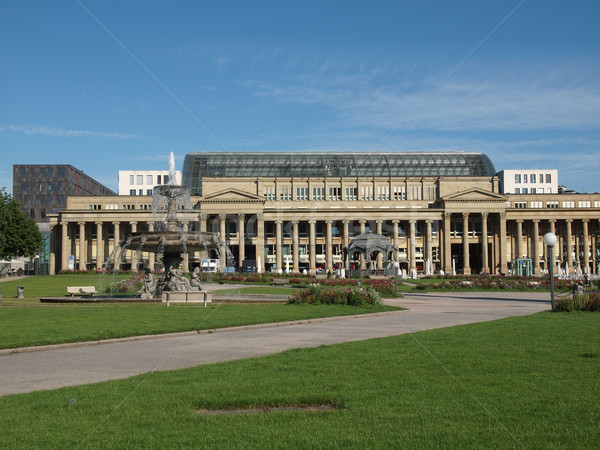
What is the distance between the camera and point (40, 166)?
15125 cm

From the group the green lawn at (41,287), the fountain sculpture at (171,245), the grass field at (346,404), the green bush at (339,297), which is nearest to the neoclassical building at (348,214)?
the green lawn at (41,287)

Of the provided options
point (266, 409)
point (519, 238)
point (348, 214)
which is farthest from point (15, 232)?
point (266, 409)

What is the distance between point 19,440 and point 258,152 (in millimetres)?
121841

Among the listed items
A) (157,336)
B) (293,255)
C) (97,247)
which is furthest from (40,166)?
(157,336)

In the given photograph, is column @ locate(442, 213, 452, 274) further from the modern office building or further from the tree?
the modern office building

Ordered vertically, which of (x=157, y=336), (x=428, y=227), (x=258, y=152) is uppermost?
(x=258, y=152)

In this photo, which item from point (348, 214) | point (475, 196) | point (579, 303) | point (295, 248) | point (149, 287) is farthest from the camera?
point (348, 214)

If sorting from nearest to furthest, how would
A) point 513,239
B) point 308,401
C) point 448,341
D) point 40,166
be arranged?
point 308,401, point 448,341, point 513,239, point 40,166

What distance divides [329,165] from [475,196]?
1172 inches

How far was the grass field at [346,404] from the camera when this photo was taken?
7539 mm

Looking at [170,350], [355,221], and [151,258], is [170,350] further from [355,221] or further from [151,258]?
[151,258]

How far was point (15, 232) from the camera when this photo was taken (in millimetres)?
91438

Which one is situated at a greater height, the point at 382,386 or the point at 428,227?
the point at 428,227

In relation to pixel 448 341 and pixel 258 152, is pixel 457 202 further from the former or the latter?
pixel 448 341
